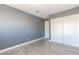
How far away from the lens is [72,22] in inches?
227

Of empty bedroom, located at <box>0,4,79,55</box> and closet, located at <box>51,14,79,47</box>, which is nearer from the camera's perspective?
empty bedroom, located at <box>0,4,79,55</box>

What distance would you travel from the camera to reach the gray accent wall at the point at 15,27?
16.1 feet

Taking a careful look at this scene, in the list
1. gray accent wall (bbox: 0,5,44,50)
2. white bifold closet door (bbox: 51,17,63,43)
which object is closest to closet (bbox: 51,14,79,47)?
white bifold closet door (bbox: 51,17,63,43)

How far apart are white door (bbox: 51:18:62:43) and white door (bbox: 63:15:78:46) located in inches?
17.6

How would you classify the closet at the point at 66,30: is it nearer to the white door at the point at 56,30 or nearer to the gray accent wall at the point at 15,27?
the white door at the point at 56,30

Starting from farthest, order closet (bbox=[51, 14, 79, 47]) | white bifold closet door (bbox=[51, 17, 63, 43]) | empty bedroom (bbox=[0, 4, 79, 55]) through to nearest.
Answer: white bifold closet door (bbox=[51, 17, 63, 43]) < closet (bbox=[51, 14, 79, 47]) < empty bedroom (bbox=[0, 4, 79, 55])

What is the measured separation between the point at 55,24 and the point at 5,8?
3.78 meters

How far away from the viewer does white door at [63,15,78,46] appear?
5648mm

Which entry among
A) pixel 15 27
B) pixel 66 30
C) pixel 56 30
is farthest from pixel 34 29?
pixel 66 30

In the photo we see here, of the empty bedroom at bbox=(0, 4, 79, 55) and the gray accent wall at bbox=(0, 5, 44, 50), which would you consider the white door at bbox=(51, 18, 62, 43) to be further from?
the gray accent wall at bbox=(0, 5, 44, 50)

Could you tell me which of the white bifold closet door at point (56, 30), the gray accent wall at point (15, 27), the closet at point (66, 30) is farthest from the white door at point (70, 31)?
the gray accent wall at point (15, 27)
